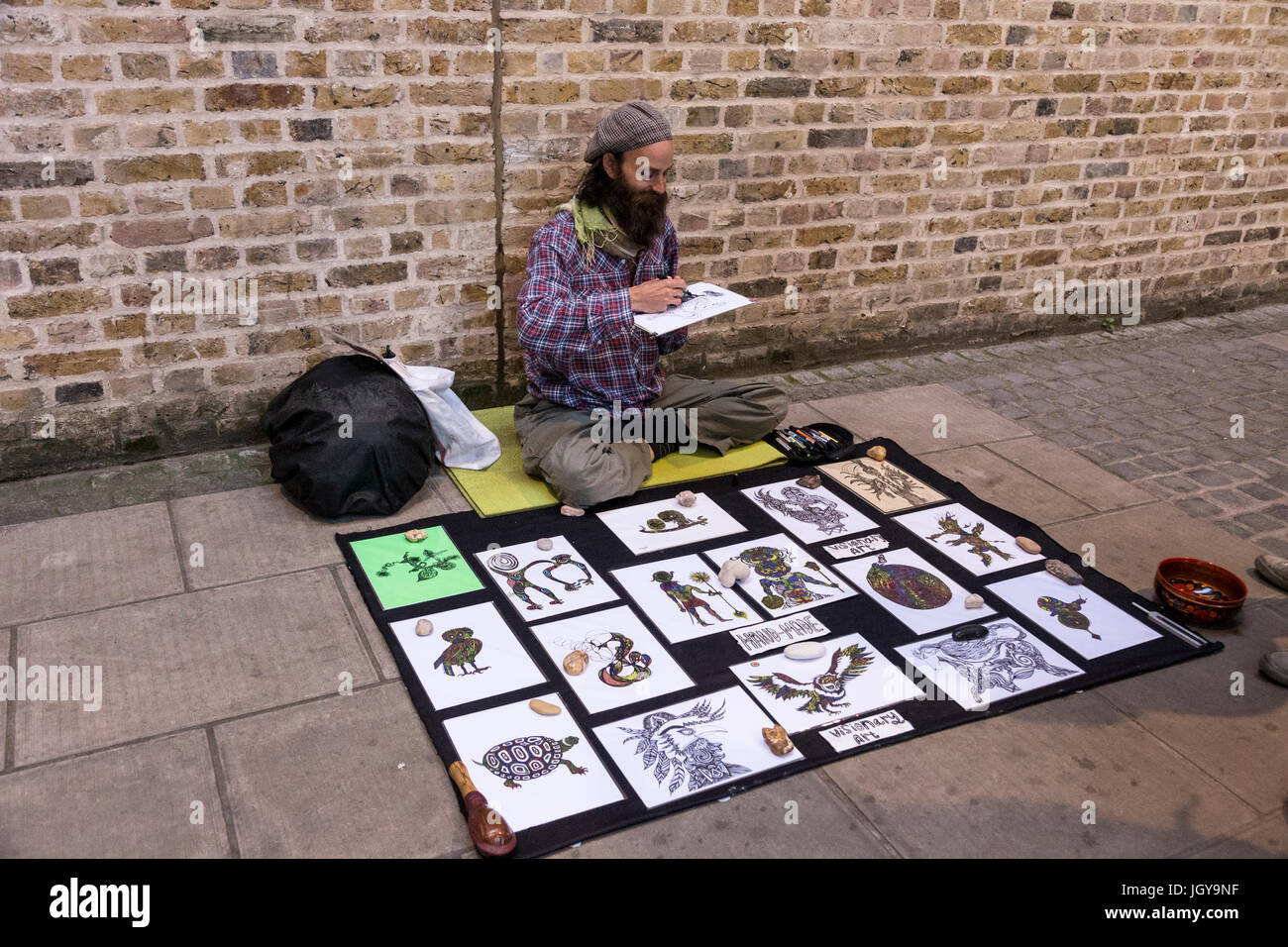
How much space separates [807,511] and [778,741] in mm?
1451

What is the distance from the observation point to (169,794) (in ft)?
8.82

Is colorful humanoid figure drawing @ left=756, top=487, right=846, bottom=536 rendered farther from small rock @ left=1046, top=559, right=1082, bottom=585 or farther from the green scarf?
the green scarf

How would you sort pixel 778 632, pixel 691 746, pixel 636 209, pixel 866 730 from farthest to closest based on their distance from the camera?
pixel 636 209, pixel 778 632, pixel 866 730, pixel 691 746

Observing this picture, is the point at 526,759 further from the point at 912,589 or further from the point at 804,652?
the point at 912,589

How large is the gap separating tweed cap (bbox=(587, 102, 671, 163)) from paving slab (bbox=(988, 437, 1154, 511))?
2136mm

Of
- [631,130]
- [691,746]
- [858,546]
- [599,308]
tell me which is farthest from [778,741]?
[631,130]

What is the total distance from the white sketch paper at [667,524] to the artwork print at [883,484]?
0.62m

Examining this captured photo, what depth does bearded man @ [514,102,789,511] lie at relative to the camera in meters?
4.02

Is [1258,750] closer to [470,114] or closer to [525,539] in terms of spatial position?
[525,539]

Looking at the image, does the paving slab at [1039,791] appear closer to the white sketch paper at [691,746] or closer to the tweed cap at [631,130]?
the white sketch paper at [691,746]

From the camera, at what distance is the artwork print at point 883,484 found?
170 inches

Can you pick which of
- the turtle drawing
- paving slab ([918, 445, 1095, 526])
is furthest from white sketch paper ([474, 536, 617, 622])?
paving slab ([918, 445, 1095, 526])

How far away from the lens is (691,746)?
9.63ft

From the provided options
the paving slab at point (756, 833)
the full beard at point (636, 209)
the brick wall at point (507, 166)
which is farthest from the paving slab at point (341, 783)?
the full beard at point (636, 209)
